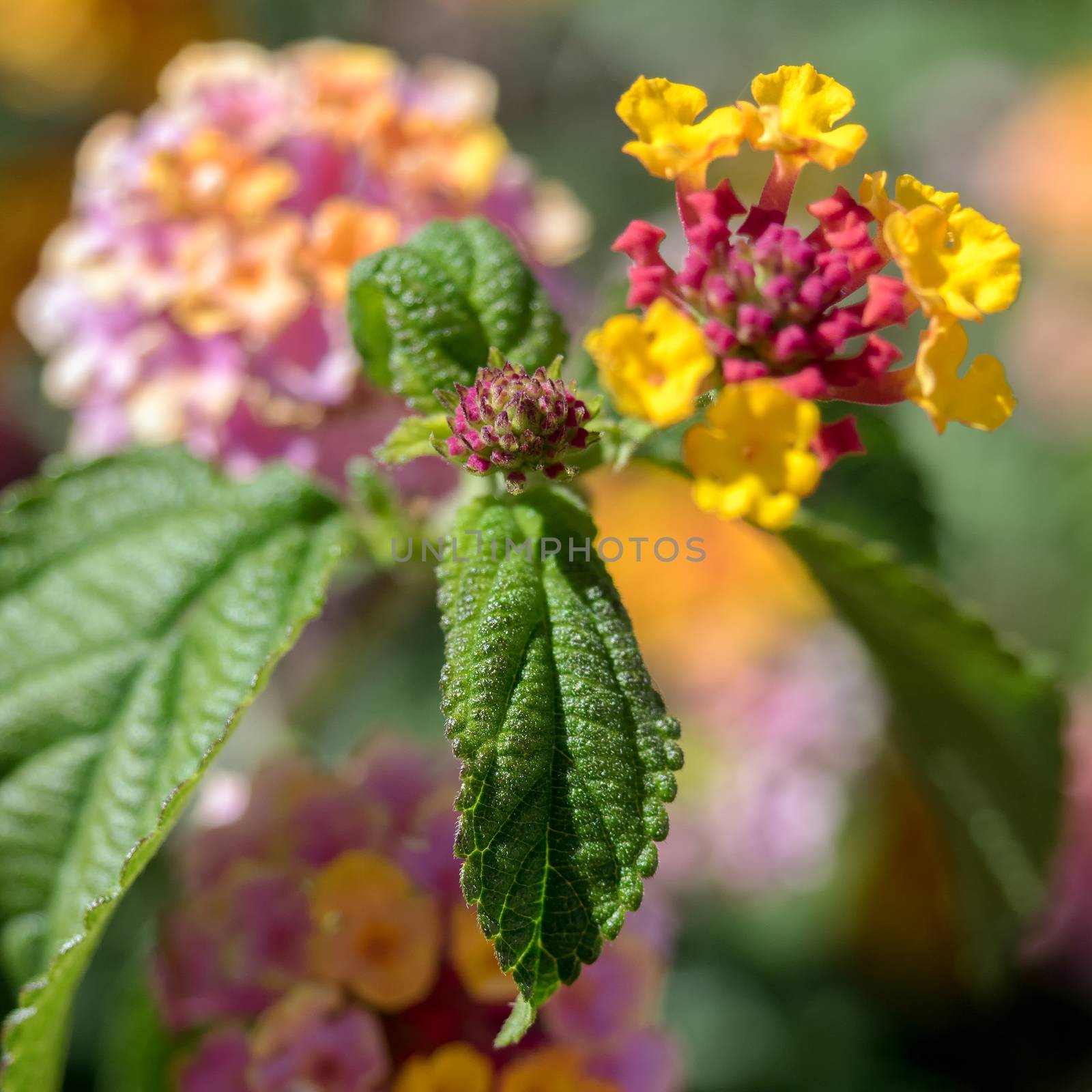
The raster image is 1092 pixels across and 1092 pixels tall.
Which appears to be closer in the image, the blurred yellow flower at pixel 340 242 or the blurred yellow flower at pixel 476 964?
the blurred yellow flower at pixel 476 964

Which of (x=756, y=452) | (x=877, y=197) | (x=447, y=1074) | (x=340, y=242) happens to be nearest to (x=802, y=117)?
(x=877, y=197)

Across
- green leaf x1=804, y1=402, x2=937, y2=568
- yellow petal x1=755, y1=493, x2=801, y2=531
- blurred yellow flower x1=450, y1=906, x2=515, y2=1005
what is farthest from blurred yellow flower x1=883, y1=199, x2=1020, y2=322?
blurred yellow flower x1=450, y1=906, x2=515, y2=1005

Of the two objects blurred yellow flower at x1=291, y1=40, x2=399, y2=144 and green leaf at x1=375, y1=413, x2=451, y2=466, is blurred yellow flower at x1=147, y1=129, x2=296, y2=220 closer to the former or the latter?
blurred yellow flower at x1=291, y1=40, x2=399, y2=144

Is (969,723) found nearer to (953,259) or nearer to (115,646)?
(953,259)

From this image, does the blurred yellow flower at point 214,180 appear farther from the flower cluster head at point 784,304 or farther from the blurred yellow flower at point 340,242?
the flower cluster head at point 784,304

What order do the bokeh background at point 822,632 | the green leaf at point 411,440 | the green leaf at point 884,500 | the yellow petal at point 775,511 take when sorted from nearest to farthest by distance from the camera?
the yellow petal at point 775,511, the green leaf at point 411,440, the green leaf at point 884,500, the bokeh background at point 822,632

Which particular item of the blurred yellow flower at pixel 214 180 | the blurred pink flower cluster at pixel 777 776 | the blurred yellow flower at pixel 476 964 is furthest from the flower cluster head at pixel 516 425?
the blurred pink flower cluster at pixel 777 776

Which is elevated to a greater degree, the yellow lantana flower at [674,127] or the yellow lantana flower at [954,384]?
the yellow lantana flower at [674,127]
